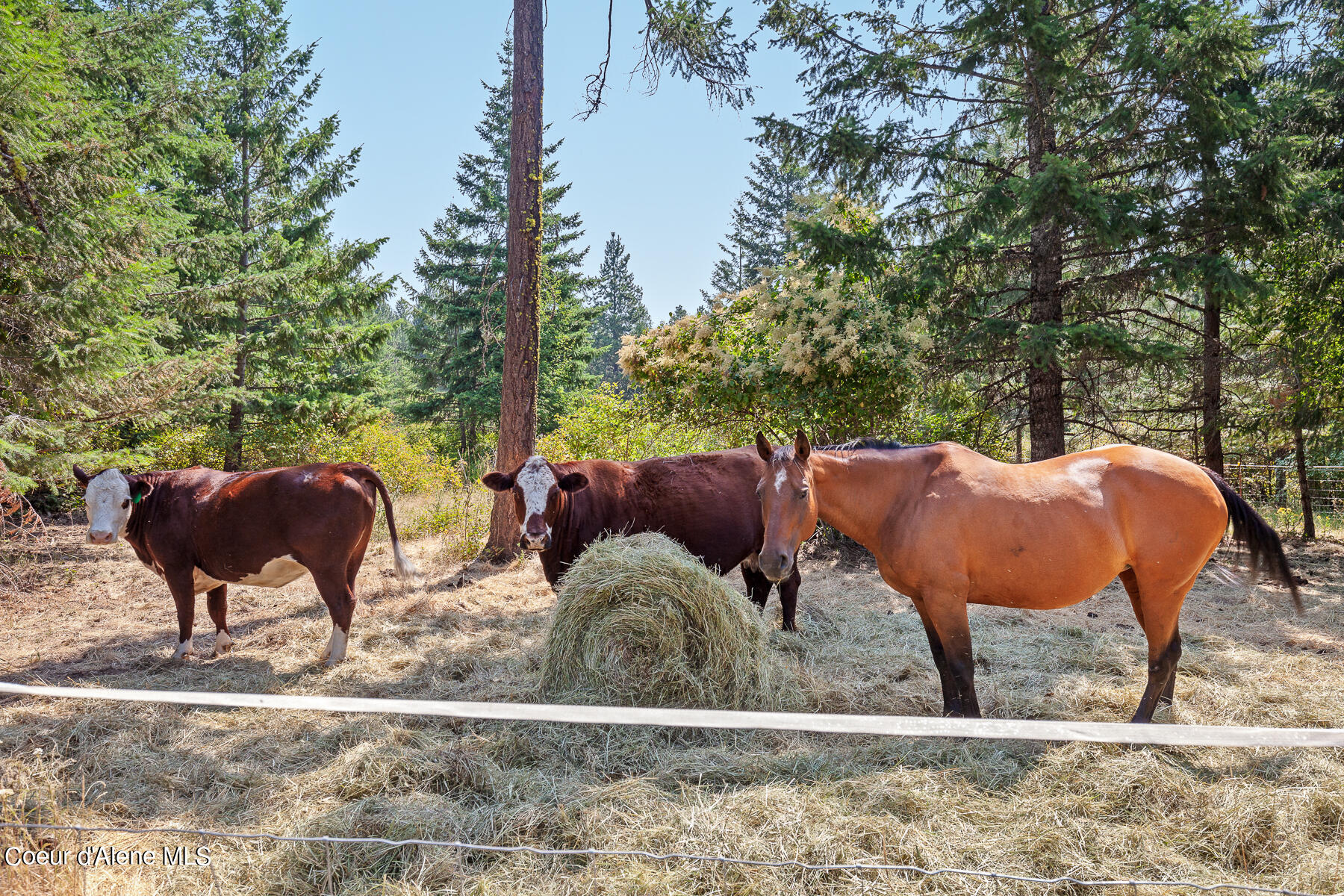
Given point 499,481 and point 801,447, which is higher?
point 801,447

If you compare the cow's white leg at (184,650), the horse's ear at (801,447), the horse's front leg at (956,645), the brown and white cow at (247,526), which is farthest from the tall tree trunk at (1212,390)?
the cow's white leg at (184,650)

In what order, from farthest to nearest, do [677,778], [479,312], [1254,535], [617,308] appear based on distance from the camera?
1. [617,308]
2. [479,312]
3. [1254,535]
4. [677,778]

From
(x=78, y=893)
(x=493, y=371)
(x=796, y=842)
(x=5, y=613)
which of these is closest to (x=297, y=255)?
(x=493, y=371)

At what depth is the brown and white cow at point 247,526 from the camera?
529cm

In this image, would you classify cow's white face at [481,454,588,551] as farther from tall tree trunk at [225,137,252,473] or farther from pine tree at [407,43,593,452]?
pine tree at [407,43,593,452]

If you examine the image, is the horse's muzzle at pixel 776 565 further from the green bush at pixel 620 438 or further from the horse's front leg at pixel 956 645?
the green bush at pixel 620 438

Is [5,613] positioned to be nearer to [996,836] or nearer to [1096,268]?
[996,836]

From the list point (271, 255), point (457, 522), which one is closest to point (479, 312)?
point (271, 255)

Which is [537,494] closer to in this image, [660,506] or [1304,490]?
[660,506]

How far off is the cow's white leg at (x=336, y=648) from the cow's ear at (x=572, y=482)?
6.79ft

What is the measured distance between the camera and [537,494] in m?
5.36

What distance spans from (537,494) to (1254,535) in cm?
476

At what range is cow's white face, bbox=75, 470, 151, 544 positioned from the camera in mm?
5125

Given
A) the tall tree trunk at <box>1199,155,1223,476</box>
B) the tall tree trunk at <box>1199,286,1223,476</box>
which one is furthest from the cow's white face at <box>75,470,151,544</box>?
the tall tree trunk at <box>1199,286,1223,476</box>
